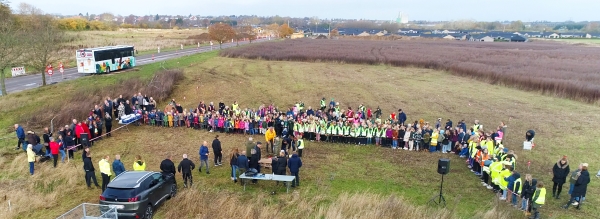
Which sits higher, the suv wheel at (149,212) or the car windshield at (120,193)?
the car windshield at (120,193)

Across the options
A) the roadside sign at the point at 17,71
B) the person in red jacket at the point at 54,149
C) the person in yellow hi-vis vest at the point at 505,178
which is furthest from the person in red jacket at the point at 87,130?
the roadside sign at the point at 17,71

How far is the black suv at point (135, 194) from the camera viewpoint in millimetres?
11066

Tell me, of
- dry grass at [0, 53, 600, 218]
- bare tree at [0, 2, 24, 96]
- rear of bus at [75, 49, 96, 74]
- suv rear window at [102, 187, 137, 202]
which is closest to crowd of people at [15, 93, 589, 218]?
dry grass at [0, 53, 600, 218]

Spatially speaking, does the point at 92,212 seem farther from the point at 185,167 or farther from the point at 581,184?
the point at 581,184

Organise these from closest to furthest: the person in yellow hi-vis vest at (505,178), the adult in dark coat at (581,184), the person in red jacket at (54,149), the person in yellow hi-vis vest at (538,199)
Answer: the person in yellow hi-vis vest at (538,199) → the adult in dark coat at (581,184) → the person in yellow hi-vis vest at (505,178) → the person in red jacket at (54,149)

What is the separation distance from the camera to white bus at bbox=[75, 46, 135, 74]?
34844mm

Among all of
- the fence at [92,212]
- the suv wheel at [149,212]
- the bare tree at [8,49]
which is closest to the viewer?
the fence at [92,212]

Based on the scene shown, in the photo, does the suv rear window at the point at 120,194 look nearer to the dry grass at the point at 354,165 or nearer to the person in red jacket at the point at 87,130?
the dry grass at the point at 354,165

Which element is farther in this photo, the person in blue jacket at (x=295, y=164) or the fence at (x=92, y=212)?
the person in blue jacket at (x=295, y=164)

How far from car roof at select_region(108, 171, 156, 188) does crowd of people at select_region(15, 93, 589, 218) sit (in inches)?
59.4

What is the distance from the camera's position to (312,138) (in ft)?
66.3

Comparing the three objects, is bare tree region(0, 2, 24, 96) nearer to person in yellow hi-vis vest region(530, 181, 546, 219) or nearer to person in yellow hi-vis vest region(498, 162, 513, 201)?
person in yellow hi-vis vest region(498, 162, 513, 201)

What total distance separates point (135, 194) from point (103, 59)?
29.1m

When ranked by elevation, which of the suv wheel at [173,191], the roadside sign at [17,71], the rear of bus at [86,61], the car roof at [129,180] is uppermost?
the rear of bus at [86,61]
